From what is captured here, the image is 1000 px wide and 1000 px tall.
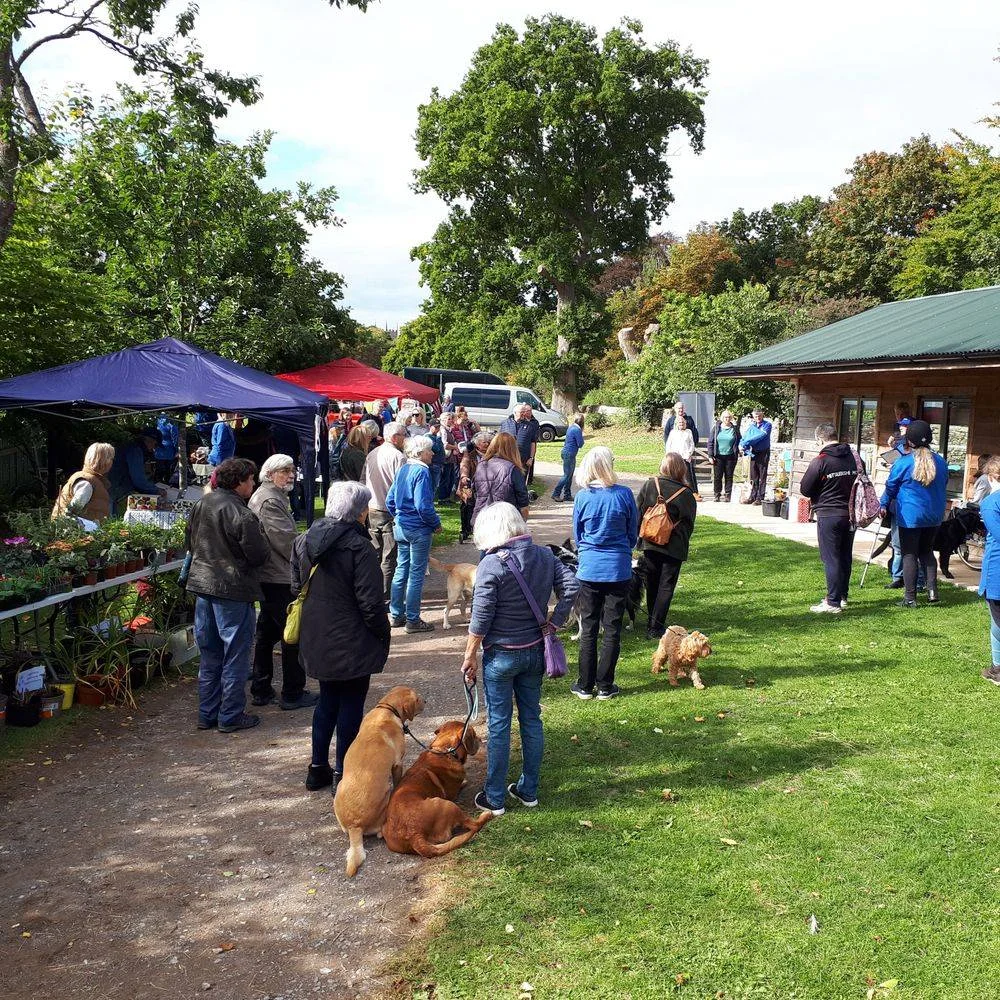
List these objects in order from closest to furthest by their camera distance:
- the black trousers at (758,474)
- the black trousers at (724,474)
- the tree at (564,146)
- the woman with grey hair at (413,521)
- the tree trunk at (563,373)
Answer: the woman with grey hair at (413,521) → the black trousers at (758,474) → the black trousers at (724,474) → the tree at (564,146) → the tree trunk at (563,373)

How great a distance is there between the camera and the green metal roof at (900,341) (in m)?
10.9

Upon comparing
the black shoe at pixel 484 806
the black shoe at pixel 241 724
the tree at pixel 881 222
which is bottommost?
the black shoe at pixel 484 806

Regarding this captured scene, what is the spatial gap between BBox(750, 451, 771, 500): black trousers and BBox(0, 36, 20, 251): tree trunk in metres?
12.9

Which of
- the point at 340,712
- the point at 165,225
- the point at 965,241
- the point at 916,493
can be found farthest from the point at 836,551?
the point at 965,241

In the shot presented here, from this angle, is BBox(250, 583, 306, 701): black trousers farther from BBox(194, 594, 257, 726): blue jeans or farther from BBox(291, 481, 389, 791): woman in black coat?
BBox(291, 481, 389, 791): woman in black coat

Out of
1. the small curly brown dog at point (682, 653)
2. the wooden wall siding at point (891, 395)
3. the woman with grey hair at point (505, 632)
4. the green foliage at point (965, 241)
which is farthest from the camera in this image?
the green foliage at point (965, 241)

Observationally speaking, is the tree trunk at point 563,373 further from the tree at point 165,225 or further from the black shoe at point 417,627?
the black shoe at point 417,627

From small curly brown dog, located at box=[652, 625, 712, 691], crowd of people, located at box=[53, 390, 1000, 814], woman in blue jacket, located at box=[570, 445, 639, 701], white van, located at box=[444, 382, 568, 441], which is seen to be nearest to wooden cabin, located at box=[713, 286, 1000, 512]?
crowd of people, located at box=[53, 390, 1000, 814]

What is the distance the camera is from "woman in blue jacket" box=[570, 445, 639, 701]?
591 centimetres

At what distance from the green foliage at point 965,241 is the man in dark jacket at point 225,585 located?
28534 millimetres

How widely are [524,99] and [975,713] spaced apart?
33233 mm

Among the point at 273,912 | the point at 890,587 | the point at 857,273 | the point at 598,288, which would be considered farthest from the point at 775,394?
the point at 598,288

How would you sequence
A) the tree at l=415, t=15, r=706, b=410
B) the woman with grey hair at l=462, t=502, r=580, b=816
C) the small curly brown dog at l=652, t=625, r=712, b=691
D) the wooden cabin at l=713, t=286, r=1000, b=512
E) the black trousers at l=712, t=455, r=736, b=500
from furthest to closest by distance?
the tree at l=415, t=15, r=706, b=410 < the black trousers at l=712, t=455, r=736, b=500 < the wooden cabin at l=713, t=286, r=1000, b=512 < the small curly brown dog at l=652, t=625, r=712, b=691 < the woman with grey hair at l=462, t=502, r=580, b=816

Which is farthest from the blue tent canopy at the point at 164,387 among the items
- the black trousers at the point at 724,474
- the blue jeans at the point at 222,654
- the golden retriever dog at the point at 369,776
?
the black trousers at the point at 724,474
